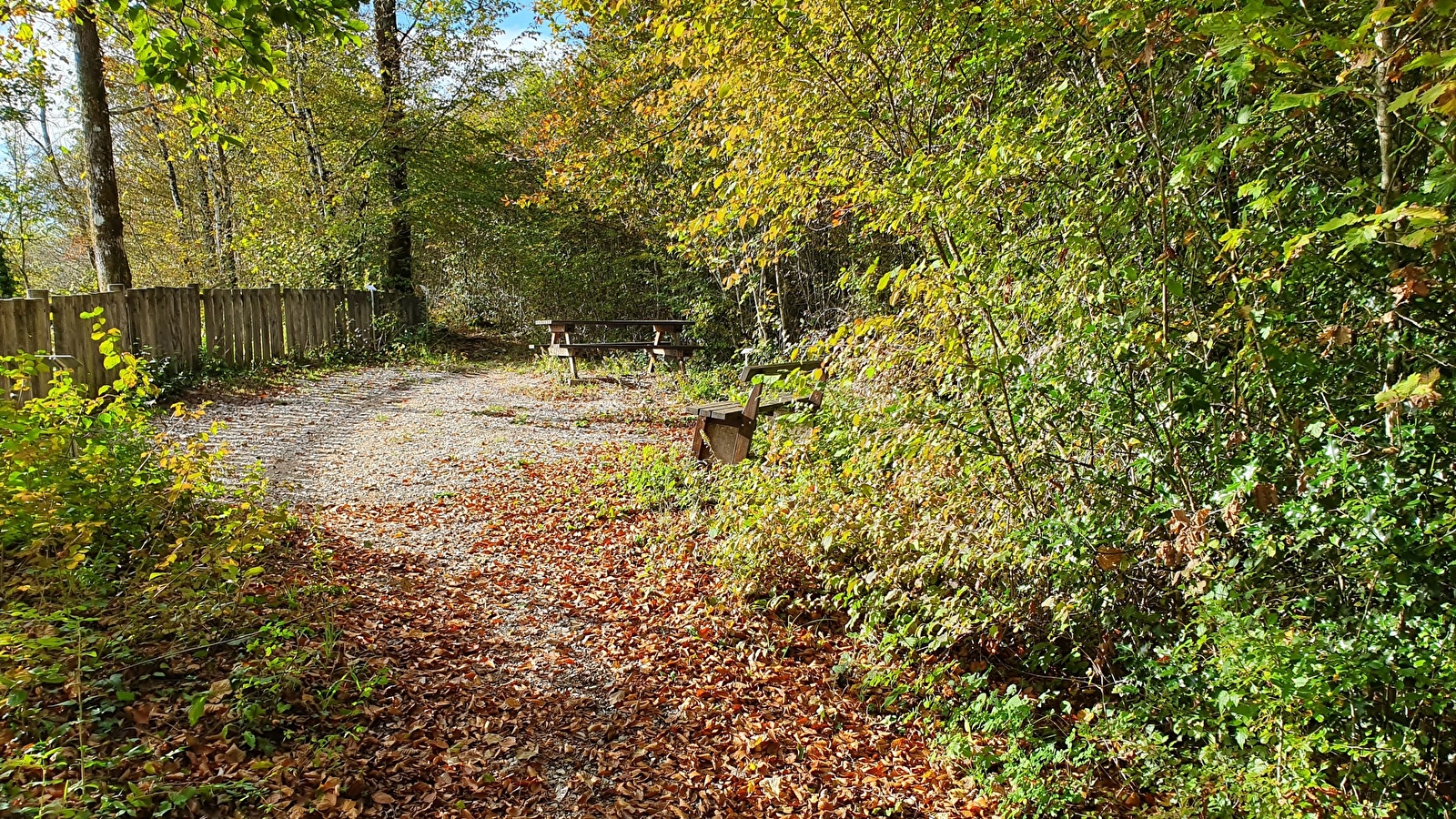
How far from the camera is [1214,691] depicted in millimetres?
2602

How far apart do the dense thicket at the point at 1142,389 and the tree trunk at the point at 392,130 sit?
13.4 m

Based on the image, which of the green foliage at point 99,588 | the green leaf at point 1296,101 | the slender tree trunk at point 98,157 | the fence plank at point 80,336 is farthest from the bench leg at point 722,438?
the slender tree trunk at point 98,157

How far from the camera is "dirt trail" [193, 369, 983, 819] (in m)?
2.93

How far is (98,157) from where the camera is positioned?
29.0 feet

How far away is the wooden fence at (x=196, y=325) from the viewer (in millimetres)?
6920

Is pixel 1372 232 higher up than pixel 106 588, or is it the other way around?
pixel 1372 232

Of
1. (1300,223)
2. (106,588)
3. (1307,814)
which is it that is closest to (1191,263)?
(1300,223)

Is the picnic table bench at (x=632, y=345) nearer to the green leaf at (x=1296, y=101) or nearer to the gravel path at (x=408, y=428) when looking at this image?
the gravel path at (x=408, y=428)

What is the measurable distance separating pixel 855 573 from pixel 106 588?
3.45 meters

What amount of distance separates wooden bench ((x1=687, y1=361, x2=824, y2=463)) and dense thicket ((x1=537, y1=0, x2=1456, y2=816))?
4.37 ft

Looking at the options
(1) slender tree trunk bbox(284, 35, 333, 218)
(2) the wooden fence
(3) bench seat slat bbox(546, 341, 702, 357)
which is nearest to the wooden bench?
(2) the wooden fence

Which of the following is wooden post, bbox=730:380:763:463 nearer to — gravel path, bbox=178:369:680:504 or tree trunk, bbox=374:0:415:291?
gravel path, bbox=178:369:680:504

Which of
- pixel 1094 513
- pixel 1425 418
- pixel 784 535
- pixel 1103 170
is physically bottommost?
pixel 784 535

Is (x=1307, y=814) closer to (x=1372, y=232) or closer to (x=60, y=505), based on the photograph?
(x=1372, y=232)
